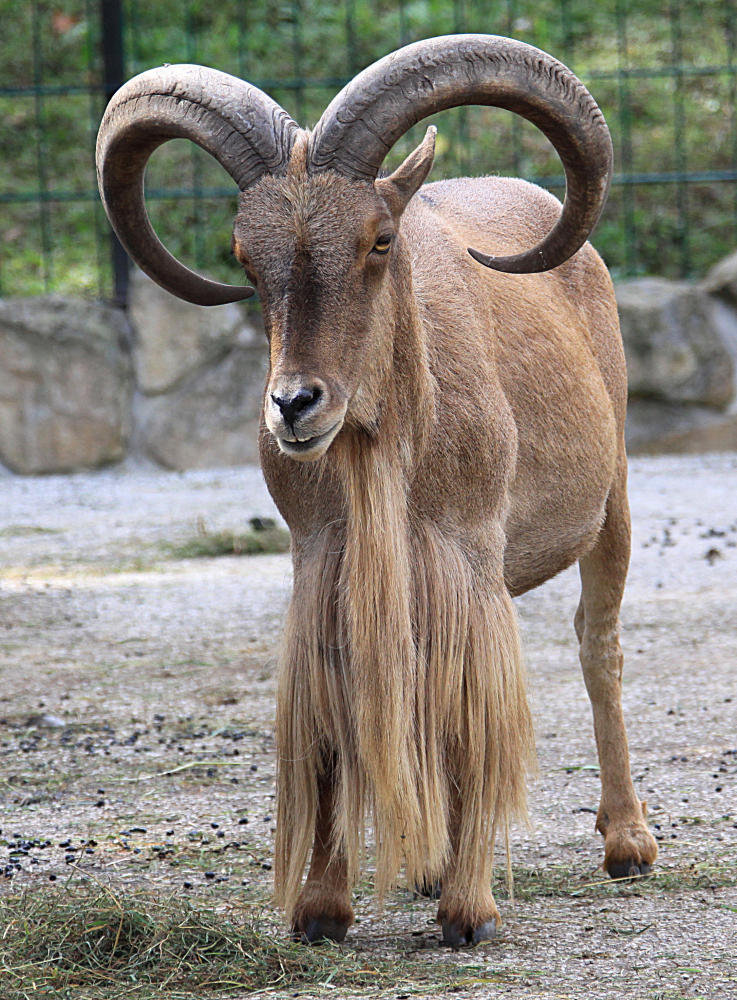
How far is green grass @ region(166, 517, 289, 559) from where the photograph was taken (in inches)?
310

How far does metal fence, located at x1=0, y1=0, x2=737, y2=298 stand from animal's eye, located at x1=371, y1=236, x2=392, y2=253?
786cm

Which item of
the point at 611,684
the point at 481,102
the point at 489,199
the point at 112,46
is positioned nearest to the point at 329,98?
the point at 112,46

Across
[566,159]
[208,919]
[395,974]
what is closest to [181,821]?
[208,919]

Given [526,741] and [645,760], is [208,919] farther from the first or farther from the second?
[645,760]

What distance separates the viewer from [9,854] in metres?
3.88

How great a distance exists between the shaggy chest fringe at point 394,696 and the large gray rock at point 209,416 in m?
6.97

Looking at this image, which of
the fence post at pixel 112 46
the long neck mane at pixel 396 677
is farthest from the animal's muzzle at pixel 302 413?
the fence post at pixel 112 46

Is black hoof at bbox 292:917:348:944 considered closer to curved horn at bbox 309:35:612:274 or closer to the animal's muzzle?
the animal's muzzle

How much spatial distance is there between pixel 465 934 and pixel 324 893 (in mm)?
340

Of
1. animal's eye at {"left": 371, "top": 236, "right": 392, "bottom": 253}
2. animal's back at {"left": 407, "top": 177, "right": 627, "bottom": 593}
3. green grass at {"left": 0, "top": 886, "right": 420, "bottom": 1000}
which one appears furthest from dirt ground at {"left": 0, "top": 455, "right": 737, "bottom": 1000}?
animal's eye at {"left": 371, "top": 236, "right": 392, "bottom": 253}

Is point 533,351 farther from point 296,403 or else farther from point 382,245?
point 296,403

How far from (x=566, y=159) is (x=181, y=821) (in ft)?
7.19

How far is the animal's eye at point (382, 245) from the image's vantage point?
9.79ft

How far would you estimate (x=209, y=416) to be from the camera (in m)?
10.2
